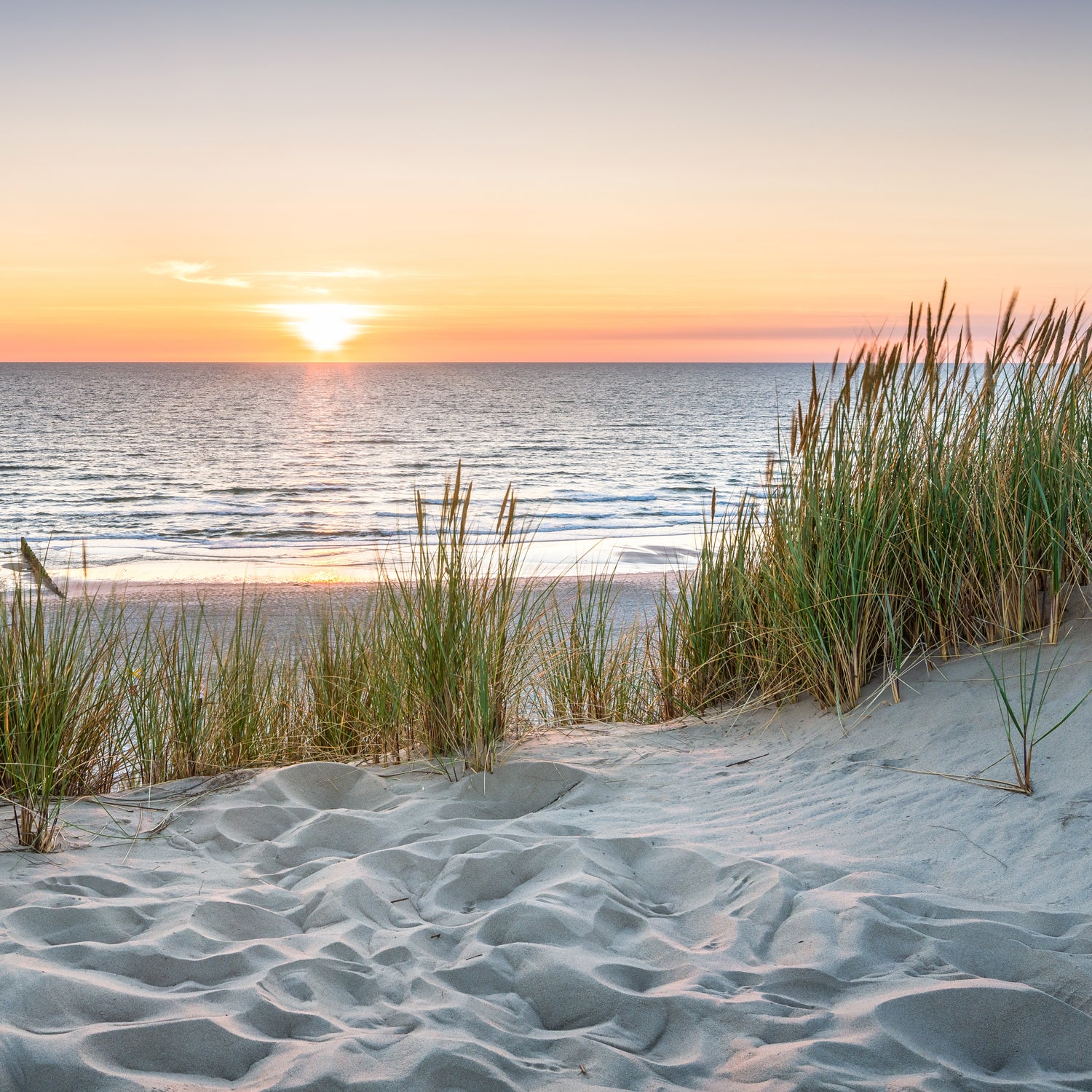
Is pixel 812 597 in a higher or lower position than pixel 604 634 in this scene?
higher

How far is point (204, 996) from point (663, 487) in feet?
66.4

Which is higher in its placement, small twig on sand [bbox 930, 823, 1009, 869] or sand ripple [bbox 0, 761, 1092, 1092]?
small twig on sand [bbox 930, 823, 1009, 869]

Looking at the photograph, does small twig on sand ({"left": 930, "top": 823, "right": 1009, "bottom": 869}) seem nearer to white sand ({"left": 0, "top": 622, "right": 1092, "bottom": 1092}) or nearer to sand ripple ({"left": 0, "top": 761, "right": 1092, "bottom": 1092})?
white sand ({"left": 0, "top": 622, "right": 1092, "bottom": 1092})

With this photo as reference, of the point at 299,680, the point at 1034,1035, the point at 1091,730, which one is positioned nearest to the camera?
the point at 1034,1035

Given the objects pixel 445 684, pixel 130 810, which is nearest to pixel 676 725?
pixel 445 684

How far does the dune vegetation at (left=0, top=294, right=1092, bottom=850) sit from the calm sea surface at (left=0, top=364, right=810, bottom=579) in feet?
2.23

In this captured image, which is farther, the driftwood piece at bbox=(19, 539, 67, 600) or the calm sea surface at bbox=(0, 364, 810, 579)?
the calm sea surface at bbox=(0, 364, 810, 579)

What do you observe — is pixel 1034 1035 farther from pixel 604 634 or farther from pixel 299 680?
pixel 299 680

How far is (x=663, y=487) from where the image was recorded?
2153cm

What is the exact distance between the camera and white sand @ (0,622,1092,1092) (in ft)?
5.25

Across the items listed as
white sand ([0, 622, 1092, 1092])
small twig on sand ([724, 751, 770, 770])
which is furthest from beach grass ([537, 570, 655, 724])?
white sand ([0, 622, 1092, 1092])

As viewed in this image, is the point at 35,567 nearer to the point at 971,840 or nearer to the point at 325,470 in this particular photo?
the point at 971,840

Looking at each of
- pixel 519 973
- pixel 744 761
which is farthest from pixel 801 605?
pixel 519 973

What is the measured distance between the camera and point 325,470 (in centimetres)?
2541
